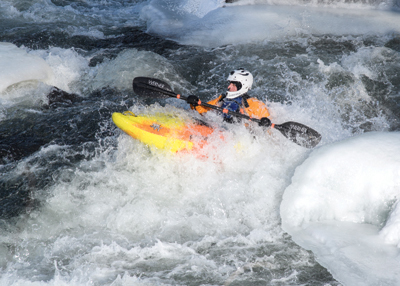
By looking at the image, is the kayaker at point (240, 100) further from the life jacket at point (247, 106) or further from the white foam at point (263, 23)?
the white foam at point (263, 23)

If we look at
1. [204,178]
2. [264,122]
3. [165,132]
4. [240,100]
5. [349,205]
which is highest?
[240,100]

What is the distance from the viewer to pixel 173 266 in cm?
354

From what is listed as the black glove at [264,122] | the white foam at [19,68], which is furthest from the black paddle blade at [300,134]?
the white foam at [19,68]

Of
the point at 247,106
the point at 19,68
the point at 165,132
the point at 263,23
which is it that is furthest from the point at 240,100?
the point at 263,23

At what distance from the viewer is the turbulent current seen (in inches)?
136

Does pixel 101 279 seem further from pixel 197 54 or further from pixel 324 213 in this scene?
pixel 197 54

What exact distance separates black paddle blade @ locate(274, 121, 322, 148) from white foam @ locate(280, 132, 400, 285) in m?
0.43

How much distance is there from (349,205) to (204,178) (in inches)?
66.5

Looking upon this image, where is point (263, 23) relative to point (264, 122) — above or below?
above

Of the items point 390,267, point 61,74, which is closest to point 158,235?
point 390,267

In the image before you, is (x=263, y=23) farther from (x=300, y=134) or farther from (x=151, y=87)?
(x=300, y=134)

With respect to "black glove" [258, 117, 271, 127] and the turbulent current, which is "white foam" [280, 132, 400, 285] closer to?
the turbulent current

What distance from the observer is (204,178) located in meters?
4.58

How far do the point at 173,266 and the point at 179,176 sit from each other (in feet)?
4.28
